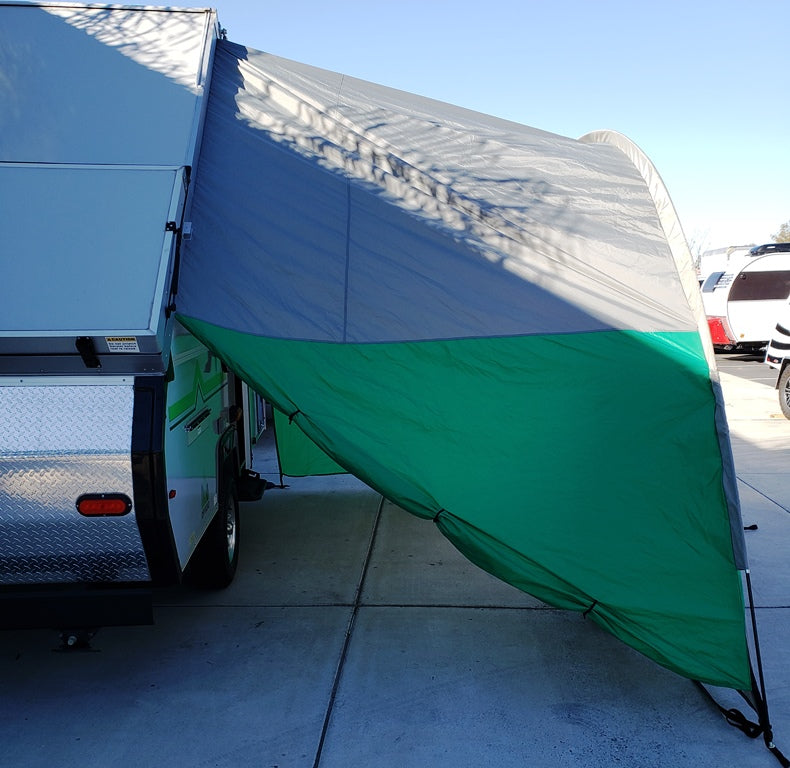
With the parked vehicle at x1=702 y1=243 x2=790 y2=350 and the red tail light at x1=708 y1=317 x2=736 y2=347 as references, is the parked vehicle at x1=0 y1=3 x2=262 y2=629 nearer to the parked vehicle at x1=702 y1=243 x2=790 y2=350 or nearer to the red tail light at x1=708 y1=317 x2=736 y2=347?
the parked vehicle at x1=702 y1=243 x2=790 y2=350

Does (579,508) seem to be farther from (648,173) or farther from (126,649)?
(126,649)

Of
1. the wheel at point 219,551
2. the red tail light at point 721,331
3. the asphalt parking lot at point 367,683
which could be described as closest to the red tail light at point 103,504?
the asphalt parking lot at point 367,683

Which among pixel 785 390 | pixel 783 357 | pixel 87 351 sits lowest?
pixel 785 390

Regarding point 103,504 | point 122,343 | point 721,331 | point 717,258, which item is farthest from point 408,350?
point 717,258

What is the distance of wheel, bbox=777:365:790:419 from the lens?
11.4 m

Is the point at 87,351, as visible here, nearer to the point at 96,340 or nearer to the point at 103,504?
the point at 96,340

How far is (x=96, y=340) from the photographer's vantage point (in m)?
3.66

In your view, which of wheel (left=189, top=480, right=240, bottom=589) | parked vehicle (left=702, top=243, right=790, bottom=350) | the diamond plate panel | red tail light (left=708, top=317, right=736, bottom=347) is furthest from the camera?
red tail light (left=708, top=317, right=736, bottom=347)

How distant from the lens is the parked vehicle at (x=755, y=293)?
1769cm

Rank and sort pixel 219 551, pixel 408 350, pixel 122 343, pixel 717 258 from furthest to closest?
pixel 717 258
pixel 219 551
pixel 408 350
pixel 122 343

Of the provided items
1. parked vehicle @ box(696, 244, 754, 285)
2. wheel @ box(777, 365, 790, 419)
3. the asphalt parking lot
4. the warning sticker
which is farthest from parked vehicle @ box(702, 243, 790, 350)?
the warning sticker

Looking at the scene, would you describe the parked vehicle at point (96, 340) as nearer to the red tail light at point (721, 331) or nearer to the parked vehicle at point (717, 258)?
the red tail light at point (721, 331)

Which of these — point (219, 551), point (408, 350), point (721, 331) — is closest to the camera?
point (408, 350)

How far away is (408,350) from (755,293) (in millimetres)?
15766
